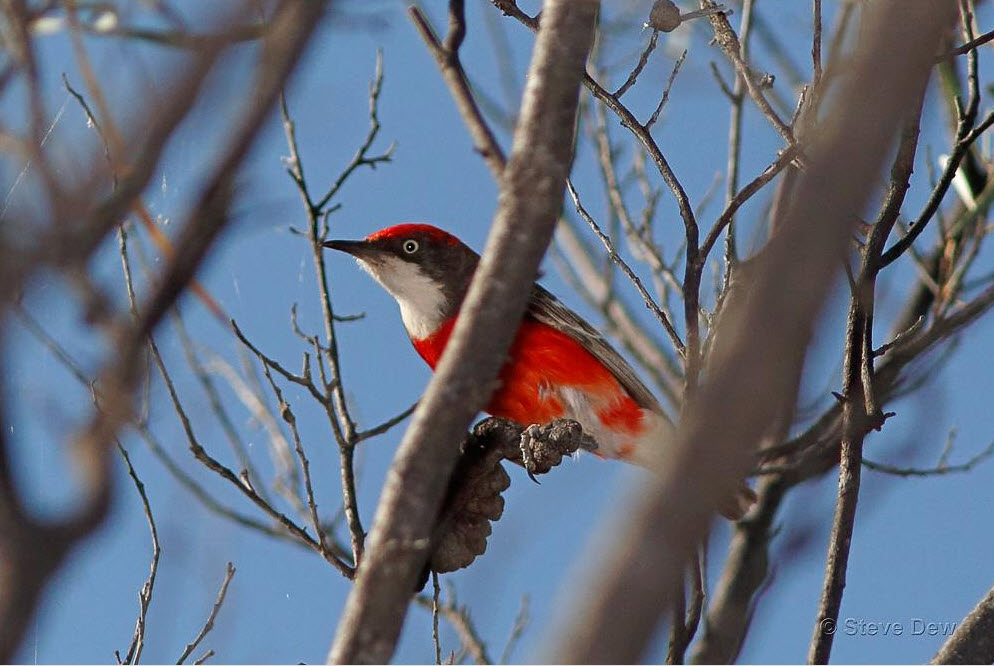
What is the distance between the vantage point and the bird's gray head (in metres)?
5.49

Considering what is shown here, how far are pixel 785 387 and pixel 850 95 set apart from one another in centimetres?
35

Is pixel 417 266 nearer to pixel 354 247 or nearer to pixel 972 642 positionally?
pixel 354 247

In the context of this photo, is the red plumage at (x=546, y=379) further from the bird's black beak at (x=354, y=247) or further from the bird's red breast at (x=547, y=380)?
the bird's black beak at (x=354, y=247)

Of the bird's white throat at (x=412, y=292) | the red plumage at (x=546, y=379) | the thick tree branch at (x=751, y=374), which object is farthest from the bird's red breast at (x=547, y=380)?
the thick tree branch at (x=751, y=374)

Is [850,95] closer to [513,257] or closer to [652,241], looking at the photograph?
[513,257]

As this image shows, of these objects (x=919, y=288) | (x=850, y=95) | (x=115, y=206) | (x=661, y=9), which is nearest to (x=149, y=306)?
(x=115, y=206)

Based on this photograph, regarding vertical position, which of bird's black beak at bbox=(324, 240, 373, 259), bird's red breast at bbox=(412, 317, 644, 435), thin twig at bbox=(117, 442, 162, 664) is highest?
bird's black beak at bbox=(324, 240, 373, 259)

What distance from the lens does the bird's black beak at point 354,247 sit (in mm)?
5520

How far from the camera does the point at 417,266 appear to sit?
18.4 ft

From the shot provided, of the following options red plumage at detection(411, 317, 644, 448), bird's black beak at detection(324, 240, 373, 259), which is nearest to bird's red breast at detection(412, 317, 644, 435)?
red plumage at detection(411, 317, 644, 448)

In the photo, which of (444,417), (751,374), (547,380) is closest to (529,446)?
(547,380)

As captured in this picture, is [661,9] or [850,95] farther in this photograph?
[661,9]

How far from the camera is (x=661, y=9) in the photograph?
3.60m

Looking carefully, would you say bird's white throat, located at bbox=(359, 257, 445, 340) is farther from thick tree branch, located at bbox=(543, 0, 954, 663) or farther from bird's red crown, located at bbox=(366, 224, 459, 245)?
thick tree branch, located at bbox=(543, 0, 954, 663)
